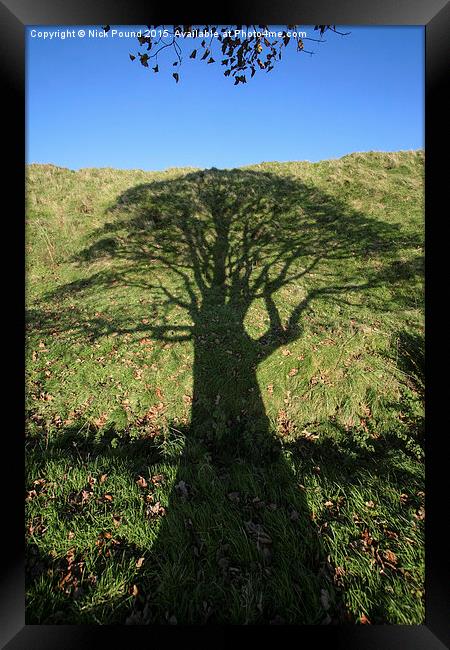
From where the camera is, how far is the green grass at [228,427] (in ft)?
7.98

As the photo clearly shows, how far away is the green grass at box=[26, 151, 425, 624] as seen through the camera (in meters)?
2.43

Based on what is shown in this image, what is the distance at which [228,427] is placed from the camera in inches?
195

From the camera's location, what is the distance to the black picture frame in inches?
75.5

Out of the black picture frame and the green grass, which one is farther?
the green grass

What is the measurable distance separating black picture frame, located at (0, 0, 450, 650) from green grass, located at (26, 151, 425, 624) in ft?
1.36

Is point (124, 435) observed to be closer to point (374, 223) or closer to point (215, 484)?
point (215, 484)
